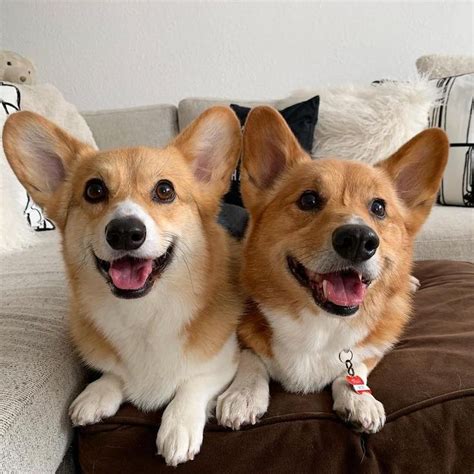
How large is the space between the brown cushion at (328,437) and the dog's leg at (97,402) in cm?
2

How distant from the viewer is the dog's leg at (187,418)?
0.77 meters

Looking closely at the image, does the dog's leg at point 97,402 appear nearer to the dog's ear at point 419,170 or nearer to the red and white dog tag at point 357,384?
the red and white dog tag at point 357,384

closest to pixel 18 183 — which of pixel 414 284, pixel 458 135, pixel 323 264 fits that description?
pixel 323 264

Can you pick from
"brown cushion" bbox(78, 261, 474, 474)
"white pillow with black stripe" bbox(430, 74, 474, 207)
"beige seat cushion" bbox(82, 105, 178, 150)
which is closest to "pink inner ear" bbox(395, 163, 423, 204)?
"brown cushion" bbox(78, 261, 474, 474)

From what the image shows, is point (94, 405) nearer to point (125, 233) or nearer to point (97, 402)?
point (97, 402)

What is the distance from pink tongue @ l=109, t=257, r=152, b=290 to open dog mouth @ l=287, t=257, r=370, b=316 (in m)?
0.31

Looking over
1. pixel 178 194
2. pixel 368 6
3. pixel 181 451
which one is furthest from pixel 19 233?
pixel 368 6

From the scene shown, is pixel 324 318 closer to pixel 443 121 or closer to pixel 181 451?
pixel 181 451

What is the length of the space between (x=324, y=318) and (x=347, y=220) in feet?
0.71

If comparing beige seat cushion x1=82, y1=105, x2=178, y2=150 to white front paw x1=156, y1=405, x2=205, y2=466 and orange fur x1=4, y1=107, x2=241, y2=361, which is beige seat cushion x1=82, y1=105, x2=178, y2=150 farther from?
white front paw x1=156, y1=405, x2=205, y2=466

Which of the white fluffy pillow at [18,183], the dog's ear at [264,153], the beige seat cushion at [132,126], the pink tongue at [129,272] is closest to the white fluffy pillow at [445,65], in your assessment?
the beige seat cushion at [132,126]

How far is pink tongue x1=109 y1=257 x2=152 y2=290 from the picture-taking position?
85cm

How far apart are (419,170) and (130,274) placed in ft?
2.41

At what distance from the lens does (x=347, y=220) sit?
882 millimetres
